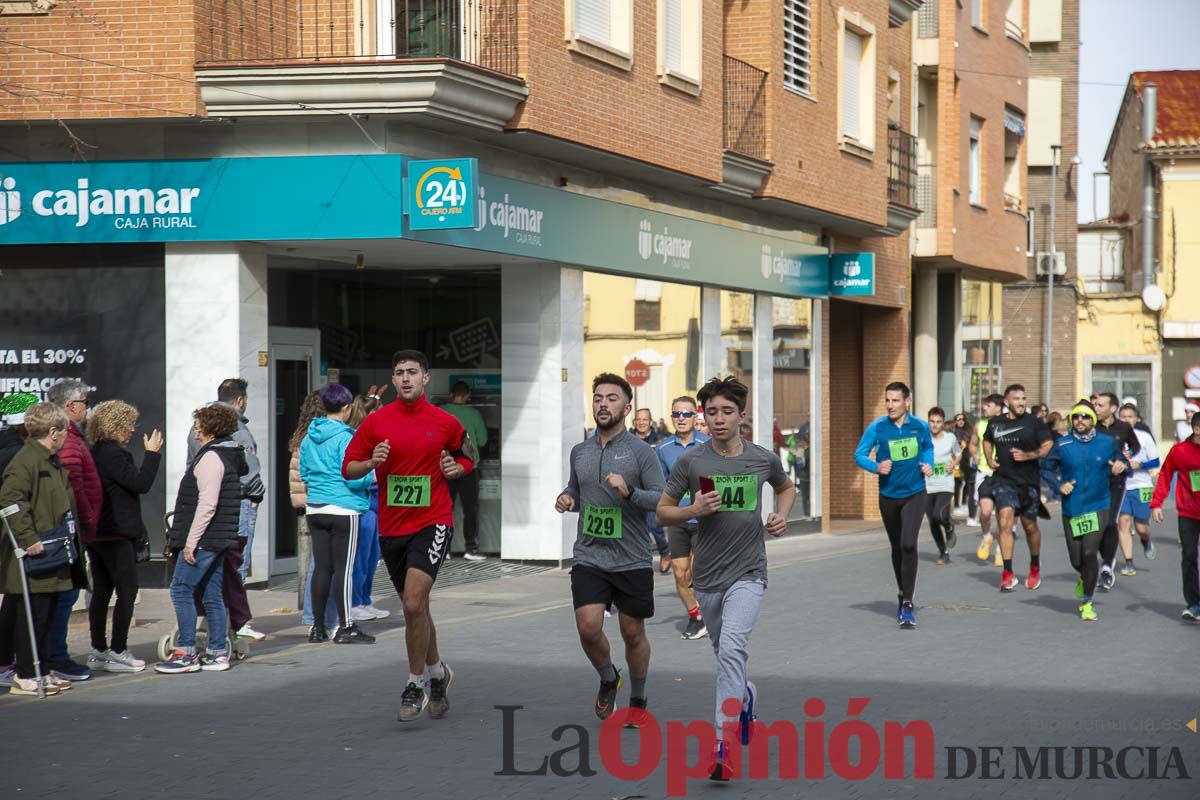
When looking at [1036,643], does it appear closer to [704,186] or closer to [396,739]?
[396,739]

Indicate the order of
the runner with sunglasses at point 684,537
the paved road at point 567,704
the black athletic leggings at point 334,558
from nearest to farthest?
the paved road at point 567,704 → the black athletic leggings at point 334,558 → the runner with sunglasses at point 684,537

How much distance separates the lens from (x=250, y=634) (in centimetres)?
1256

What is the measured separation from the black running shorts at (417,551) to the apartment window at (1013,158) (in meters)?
26.6

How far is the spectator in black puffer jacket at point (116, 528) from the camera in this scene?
35.8 ft

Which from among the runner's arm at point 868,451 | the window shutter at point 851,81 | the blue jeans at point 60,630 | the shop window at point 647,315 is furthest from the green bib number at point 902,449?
the window shutter at point 851,81

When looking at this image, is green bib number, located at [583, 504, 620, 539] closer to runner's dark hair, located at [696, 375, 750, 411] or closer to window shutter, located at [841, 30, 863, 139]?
runner's dark hair, located at [696, 375, 750, 411]

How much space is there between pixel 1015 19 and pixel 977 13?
306 cm

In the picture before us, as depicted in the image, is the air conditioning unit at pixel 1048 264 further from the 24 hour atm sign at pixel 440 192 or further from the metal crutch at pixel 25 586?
the metal crutch at pixel 25 586

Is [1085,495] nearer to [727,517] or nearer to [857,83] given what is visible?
[727,517]

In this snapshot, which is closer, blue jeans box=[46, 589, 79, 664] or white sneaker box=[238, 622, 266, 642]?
blue jeans box=[46, 589, 79, 664]

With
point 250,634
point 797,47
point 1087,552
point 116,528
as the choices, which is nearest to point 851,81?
point 797,47

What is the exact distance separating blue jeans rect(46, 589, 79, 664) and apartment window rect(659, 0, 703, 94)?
36.4ft

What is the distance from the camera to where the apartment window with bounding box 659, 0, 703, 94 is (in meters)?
19.8

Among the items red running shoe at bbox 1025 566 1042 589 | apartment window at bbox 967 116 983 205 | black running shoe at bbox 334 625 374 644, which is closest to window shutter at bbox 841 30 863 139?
apartment window at bbox 967 116 983 205
